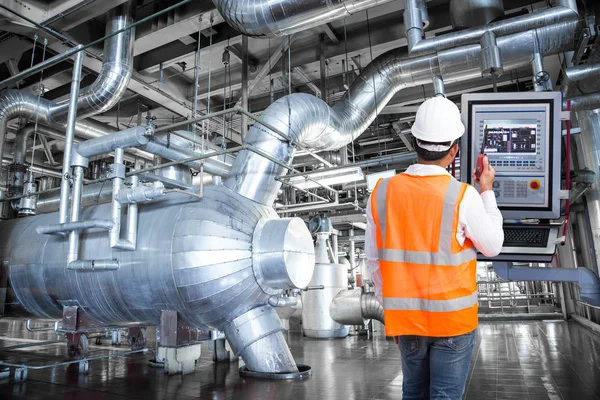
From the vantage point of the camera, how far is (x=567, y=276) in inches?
99.7

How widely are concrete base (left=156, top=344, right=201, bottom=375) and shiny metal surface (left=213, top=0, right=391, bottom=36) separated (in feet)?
14.4

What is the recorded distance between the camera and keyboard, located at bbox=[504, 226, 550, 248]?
2.52m

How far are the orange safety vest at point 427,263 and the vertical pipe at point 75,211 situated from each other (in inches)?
194

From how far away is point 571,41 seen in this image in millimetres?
4828

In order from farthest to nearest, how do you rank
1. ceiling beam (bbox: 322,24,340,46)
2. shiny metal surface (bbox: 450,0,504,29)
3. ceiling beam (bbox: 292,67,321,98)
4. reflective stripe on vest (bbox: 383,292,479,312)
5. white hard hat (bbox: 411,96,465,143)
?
ceiling beam (bbox: 292,67,321,98), ceiling beam (bbox: 322,24,340,46), shiny metal surface (bbox: 450,0,504,29), white hard hat (bbox: 411,96,465,143), reflective stripe on vest (bbox: 383,292,479,312)

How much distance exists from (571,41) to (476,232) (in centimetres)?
446

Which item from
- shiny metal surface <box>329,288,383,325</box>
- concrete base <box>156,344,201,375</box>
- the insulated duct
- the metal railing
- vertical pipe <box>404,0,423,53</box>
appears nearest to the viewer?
vertical pipe <box>404,0,423,53</box>

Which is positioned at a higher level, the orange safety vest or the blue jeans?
the orange safety vest

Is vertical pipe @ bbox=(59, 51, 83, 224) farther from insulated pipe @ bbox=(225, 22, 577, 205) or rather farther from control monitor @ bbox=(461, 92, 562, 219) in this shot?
control monitor @ bbox=(461, 92, 562, 219)

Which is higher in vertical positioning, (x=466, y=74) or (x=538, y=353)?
(x=466, y=74)

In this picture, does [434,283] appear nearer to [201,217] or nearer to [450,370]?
[450,370]

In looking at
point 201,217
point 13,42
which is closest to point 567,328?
point 201,217

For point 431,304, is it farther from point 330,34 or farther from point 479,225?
point 330,34

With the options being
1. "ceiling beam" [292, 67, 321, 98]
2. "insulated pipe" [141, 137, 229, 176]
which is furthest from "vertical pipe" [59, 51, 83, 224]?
"ceiling beam" [292, 67, 321, 98]
